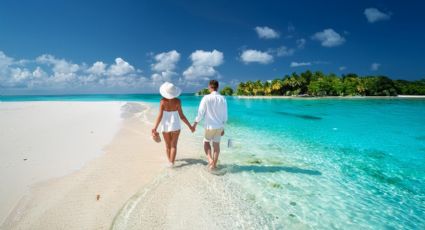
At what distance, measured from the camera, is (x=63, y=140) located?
8.89 m

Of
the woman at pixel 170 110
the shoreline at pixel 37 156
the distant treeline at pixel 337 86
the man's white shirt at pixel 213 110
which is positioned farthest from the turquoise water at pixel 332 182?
the distant treeline at pixel 337 86

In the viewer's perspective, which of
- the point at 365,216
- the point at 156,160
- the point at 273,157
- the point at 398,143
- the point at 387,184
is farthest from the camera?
the point at 398,143

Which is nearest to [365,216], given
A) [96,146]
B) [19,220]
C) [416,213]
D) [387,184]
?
[416,213]

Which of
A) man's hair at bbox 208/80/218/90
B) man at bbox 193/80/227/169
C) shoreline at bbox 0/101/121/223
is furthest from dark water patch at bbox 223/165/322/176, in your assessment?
shoreline at bbox 0/101/121/223

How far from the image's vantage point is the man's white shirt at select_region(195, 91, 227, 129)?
5136 mm

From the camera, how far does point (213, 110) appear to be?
17.1ft

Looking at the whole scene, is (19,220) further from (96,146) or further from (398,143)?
(398,143)

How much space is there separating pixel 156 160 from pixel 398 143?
10921 millimetres

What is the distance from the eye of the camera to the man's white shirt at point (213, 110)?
16.9 ft

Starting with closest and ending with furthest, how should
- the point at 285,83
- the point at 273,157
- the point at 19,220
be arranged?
1. the point at 19,220
2. the point at 273,157
3. the point at 285,83

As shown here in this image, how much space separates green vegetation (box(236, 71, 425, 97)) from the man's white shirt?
96.2m

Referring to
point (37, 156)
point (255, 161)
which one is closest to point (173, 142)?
point (255, 161)

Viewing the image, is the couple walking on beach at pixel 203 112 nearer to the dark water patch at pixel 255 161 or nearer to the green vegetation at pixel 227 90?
the dark water patch at pixel 255 161

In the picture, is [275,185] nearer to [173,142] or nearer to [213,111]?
[213,111]
